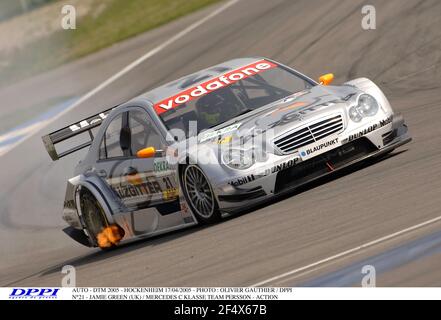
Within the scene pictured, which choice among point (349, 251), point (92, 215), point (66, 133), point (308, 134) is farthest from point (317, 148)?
point (66, 133)

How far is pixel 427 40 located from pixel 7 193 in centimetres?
647

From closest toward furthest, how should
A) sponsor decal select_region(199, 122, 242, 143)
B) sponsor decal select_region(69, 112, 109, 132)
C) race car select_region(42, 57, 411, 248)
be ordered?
race car select_region(42, 57, 411, 248) < sponsor decal select_region(199, 122, 242, 143) < sponsor decal select_region(69, 112, 109, 132)

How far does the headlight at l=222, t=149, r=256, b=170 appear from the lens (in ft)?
26.5

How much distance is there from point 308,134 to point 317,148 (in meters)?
0.14

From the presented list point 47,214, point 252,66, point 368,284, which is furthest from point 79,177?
point 368,284

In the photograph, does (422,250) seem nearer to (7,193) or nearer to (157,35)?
(7,193)

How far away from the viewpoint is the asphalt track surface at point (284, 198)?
612cm

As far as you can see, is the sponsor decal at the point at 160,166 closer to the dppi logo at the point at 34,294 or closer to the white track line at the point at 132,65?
the dppi logo at the point at 34,294

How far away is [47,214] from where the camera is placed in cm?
1280

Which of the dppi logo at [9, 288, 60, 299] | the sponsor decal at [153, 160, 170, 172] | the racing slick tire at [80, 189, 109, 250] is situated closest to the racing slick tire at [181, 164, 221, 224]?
the sponsor decal at [153, 160, 170, 172]

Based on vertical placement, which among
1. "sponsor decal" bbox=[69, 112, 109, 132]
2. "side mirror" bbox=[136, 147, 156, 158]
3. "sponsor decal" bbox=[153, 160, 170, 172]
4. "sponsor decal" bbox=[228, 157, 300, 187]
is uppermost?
"sponsor decal" bbox=[69, 112, 109, 132]

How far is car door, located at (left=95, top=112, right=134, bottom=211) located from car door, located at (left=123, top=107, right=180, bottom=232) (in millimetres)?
90

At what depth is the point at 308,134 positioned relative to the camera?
8.27 metres

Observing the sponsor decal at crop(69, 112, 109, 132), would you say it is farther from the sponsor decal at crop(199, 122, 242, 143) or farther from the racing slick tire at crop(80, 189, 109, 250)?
the sponsor decal at crop(199, 122, 242, 143)
